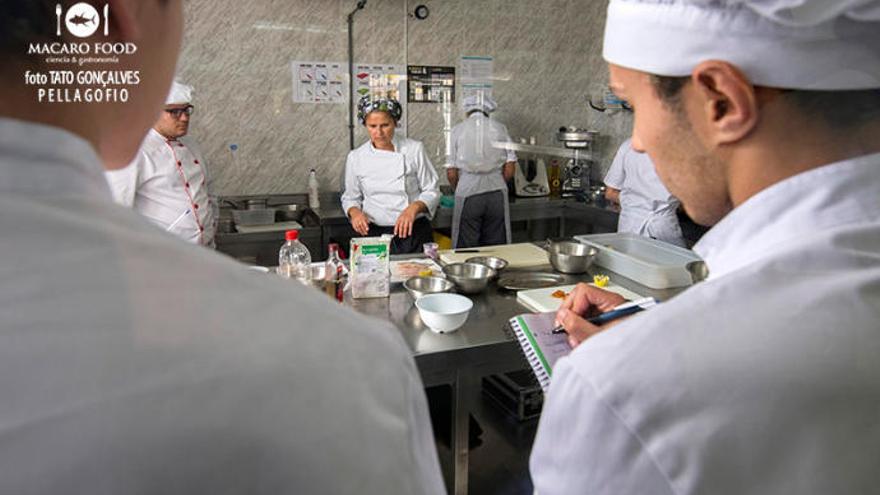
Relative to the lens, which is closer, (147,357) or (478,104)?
(147,357)

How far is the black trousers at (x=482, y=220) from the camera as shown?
3756 mm

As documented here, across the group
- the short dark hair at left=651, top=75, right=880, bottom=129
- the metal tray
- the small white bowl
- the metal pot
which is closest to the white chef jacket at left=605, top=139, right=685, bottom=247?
the metal tray

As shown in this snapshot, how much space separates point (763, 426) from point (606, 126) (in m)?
4.35

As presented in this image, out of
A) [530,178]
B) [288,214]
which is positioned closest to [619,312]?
[288,214]

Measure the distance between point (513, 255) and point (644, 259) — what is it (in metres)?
0.47

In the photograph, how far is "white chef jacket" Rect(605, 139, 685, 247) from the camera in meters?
3.06

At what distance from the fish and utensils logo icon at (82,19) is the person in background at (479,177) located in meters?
3.32

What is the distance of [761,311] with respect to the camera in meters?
0.52

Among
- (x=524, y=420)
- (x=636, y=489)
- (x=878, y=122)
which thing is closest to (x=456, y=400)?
(x=524, y=420)

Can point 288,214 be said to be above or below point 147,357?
below

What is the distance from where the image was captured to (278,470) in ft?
1.07

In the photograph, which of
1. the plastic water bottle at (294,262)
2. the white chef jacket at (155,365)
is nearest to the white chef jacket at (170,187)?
the plastic water bottle at (294,262)

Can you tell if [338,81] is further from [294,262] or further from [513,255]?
[294,262]

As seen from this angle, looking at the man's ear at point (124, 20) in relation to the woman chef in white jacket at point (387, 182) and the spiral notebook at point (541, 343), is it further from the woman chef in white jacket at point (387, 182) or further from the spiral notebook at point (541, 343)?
the woman chef in white jacket at point (387, 182)
